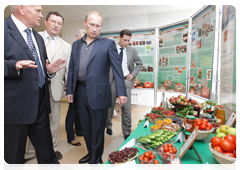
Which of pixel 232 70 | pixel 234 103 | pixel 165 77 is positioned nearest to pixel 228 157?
pixel 234 103

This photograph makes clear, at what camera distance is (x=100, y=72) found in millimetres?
1663

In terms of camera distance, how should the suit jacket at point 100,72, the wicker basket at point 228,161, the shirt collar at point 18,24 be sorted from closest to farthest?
the wicker basket at point 228,161, the shirt collar at point 18,24, the suit jacket at point 100,72

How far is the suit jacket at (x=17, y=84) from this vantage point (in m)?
1.14

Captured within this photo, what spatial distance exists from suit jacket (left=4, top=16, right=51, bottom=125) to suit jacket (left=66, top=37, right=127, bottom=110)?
509mm

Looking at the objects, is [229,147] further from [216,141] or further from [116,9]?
[116,9]

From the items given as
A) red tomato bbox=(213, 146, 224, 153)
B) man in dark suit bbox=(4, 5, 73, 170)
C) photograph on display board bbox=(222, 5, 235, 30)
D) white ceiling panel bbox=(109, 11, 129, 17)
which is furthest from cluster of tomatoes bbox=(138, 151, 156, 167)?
white ceiling panel bbox=(109, 11, 129, 17)

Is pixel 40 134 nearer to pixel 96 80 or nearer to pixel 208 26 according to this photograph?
pixel 96 80

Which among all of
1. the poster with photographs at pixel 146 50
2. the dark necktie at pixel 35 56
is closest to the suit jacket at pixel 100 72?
the dark necktie at pixel 35 56

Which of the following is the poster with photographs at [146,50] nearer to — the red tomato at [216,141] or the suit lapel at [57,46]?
the suit lapel at [57,46]

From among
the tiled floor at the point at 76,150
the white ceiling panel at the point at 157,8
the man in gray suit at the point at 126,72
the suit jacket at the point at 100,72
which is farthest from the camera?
the white ceiling panel at the point at 157,8

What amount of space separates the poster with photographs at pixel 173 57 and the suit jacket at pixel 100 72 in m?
2.74

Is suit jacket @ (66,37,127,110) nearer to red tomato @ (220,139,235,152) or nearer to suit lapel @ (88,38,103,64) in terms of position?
suit lapel @ (88,38,103,64)

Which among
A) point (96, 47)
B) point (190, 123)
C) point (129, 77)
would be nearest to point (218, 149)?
point (190, 123)

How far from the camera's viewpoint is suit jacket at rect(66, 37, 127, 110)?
5.36ft
